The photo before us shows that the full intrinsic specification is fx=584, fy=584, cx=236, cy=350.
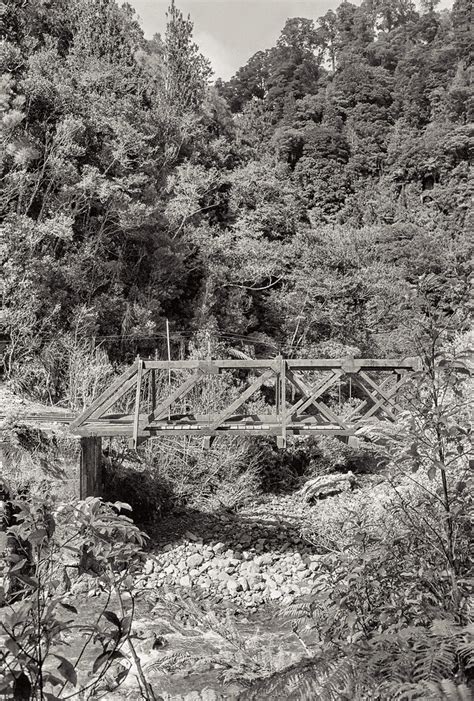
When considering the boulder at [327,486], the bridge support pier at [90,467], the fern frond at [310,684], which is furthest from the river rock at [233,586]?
the fern frond at [310,684]

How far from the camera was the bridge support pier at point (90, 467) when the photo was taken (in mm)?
9789

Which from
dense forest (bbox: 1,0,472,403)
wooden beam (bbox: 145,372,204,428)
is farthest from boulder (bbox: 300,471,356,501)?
wooden beam (bbox: 145,372,204,428)

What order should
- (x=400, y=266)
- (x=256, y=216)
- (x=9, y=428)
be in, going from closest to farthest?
1. (x=9, y=428)
2. (x=256, y=216)
3. (x=400, y=266)

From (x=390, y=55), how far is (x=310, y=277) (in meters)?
34.3

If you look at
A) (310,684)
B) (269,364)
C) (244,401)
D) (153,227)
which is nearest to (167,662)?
(244,401)

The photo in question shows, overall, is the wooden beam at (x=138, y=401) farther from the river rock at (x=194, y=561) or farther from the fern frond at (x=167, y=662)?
the river rock at (x=194, y=561)

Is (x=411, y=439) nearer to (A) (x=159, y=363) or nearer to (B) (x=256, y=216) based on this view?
(A) (x=159, y=363)

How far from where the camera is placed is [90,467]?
32.7ft

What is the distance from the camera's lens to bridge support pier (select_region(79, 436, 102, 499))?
9.79 m

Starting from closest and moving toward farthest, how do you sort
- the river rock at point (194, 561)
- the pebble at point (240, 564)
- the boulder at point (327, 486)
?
the pebble at point (240, 564) < the river rock at point (194, 561) < the boulder at point (327, 486)

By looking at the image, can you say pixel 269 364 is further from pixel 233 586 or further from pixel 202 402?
pixel 202 402

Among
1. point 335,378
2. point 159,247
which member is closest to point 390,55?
point 159,247

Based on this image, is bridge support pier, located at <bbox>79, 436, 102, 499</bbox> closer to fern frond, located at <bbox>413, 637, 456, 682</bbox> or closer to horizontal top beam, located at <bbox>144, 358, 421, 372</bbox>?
horizontal top beam, located at <bbox>144, 358, 421, 372</bbox>

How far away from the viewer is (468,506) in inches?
85.9
